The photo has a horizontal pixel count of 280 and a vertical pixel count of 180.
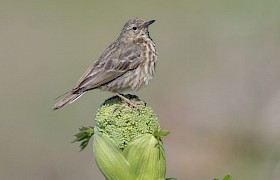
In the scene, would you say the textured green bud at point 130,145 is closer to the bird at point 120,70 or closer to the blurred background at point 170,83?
the bird at point 120,70

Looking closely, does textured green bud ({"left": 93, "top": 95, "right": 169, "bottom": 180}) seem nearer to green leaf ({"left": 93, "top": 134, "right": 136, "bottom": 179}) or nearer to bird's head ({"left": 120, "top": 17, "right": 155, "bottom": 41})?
green leaf ({"left": 93, "top": 134, "right": 136, "bottom": 179})

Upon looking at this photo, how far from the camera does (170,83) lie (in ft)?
45.6

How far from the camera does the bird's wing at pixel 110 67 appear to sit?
6.08 metres

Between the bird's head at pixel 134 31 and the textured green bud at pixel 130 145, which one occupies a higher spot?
the bird's head at pixel 134 31

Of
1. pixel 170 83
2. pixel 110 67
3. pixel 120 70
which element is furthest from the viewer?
pixel 170 83

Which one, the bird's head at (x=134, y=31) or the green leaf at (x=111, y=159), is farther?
the bird's head at (x=134, y=31)

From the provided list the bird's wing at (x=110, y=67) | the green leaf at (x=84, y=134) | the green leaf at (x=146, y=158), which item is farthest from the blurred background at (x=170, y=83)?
the green leaf at (x=84, y=134)

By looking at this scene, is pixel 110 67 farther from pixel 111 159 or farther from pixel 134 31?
pixel 111 159

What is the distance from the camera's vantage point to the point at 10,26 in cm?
1791

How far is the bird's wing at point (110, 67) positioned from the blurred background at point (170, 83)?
275 centimetres

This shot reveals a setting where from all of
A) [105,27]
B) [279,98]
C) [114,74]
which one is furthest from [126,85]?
[105,27]

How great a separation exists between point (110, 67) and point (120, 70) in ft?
0.65

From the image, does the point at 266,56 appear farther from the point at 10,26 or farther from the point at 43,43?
the point at 10,26

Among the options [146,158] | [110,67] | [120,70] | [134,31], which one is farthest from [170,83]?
[146,158]
